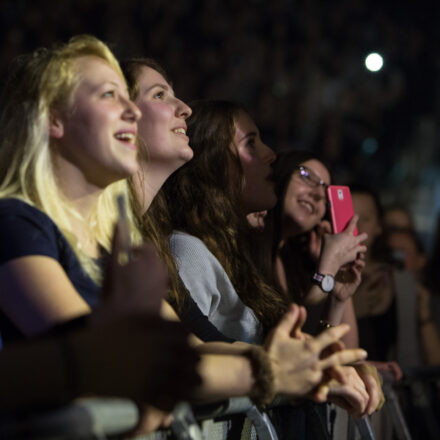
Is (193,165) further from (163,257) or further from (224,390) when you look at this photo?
(224,390)

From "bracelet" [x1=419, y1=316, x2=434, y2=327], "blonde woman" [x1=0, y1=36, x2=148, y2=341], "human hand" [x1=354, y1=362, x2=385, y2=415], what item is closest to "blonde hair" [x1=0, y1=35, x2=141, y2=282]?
"blonde woman" [x1=0, y1=36, x2=148, y2=341]

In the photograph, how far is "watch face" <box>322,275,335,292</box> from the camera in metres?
2.25

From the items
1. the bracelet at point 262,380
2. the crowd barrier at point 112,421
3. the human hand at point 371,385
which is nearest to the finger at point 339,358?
the bracelet at point 262,380

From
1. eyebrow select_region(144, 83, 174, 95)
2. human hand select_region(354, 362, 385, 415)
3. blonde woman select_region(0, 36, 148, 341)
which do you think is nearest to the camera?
blonde woman select_region(0, 36, 148, 341)

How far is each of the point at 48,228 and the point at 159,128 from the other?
0.75 metres

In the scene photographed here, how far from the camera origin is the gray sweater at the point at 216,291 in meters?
1.89

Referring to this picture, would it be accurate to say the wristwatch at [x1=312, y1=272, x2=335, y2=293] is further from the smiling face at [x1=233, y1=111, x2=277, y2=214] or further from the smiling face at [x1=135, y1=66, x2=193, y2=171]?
the smiling face at [x1=135, y1=66, x2=193, y2=171]

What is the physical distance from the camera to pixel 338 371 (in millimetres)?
1244

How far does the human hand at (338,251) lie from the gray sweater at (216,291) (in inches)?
16.7

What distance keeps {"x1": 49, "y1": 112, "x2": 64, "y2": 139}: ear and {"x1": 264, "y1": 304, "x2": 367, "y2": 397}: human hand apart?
22.8 inches

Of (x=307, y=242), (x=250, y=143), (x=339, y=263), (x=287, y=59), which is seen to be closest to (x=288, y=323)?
(x=339, y=263)

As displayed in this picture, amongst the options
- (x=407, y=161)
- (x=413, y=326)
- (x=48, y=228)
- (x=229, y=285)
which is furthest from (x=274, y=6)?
(x=48, y=228)

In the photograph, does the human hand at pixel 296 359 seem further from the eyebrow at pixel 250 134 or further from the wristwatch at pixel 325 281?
the eyebrow at pixel 250 134

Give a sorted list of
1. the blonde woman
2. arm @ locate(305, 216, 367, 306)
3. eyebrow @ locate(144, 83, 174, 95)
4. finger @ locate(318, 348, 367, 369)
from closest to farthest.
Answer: finger @ locate(318, 348, 367, 369)
the blonde woman
eyebrow @ locate(144, 83, 174, 95)
arm @ locate(305, 216, 367, 306)
